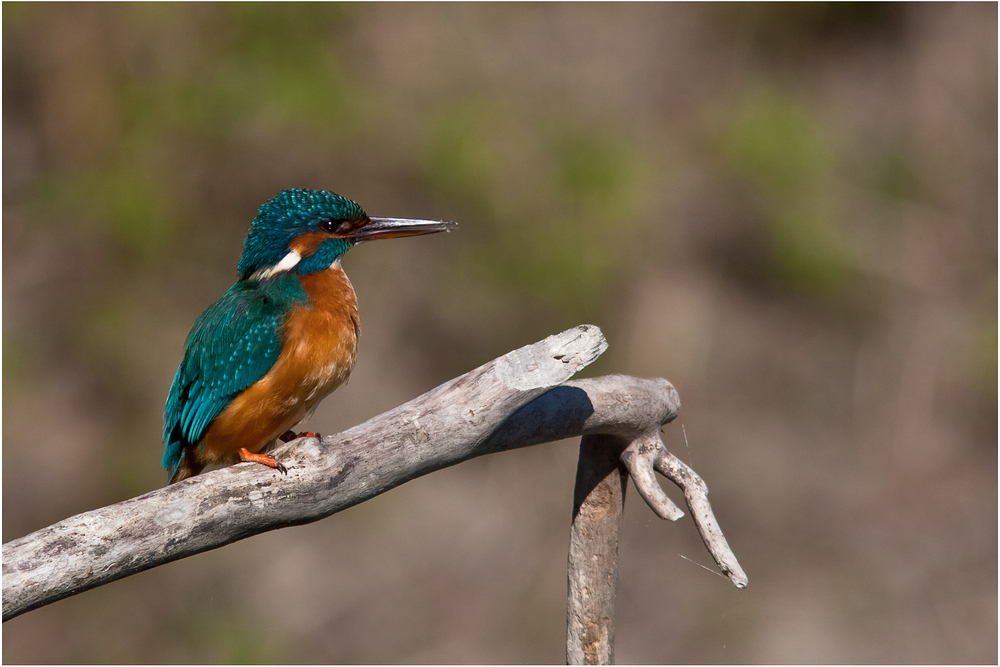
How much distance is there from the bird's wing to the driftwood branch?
0.42 m

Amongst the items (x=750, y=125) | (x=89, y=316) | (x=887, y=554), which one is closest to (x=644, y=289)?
(x=750, y=125)

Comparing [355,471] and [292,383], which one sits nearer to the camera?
[355,471]

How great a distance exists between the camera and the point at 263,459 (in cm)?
181

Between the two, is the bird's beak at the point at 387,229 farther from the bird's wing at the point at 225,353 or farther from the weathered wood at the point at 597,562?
the weathered wood at the point at 597,562

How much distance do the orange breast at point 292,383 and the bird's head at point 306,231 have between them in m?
0.15

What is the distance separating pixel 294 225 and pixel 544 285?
2205 millimetres

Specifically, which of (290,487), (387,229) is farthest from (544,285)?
(290,487)

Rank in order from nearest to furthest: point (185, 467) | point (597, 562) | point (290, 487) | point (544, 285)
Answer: point (290, 487) < point (597, 562) < point (185, 467) < point (544, 285)

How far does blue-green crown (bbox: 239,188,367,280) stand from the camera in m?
2.28

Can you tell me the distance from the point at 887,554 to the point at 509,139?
275 cm

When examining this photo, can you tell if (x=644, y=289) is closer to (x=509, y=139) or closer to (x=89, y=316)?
(x=509, y=139)

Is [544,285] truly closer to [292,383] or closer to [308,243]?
[308,243]

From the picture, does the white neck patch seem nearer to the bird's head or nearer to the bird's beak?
the bird's head

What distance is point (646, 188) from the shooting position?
4590 mm
